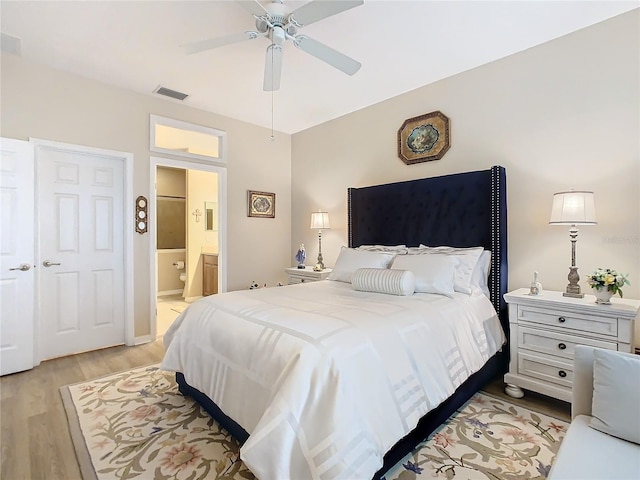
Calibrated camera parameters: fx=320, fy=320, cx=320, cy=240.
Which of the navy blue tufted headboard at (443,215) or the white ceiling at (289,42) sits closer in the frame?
the white ceiling at (289,42)

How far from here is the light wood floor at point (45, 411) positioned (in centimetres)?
172

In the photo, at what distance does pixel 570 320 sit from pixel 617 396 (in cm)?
121

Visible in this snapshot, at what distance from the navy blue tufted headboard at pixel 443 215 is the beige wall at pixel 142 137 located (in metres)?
1.51

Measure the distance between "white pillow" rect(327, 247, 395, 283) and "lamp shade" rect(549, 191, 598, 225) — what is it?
4.54ft

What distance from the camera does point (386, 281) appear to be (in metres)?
2.59

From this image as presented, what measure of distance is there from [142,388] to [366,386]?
2107 mm

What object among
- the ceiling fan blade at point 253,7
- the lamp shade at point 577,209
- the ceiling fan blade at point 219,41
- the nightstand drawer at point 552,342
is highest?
the ceiling fan blade at point 253,7

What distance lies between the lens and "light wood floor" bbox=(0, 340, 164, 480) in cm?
172

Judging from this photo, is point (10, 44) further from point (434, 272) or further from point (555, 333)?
point (555, 333)

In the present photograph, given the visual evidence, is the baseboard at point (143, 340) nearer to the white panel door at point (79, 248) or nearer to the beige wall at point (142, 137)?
the beige wall at point (142, 137)

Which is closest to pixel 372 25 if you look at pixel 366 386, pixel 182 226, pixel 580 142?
pixel 580 142

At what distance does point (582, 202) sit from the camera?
2.28 meters

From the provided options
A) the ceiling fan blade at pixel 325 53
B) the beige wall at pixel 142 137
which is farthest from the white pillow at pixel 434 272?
the beige wall at pixel 142 137

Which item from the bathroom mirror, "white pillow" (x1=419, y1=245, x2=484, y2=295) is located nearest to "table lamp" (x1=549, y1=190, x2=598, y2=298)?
"white pillow" (x1=419, y1=245, x2=484, y2=295)
